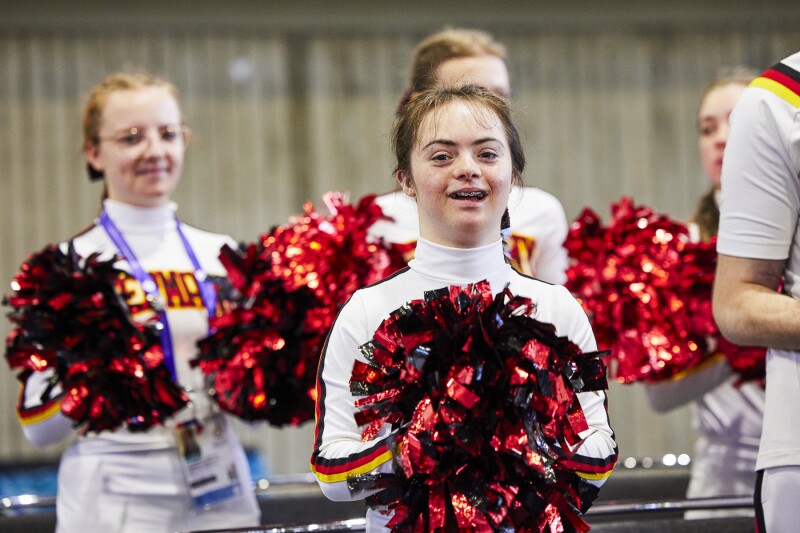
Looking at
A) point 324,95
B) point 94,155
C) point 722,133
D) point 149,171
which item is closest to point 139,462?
point 149,171

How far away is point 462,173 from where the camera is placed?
142 centimetres

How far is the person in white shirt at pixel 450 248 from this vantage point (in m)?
1.42

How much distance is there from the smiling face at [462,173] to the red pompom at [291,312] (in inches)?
27.1

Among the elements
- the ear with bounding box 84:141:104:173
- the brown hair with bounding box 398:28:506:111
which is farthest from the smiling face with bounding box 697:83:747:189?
the ear with bounding box 84:141:104:173

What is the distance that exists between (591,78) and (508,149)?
5.30 m

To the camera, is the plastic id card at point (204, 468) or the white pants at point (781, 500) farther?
the plastic id card at point (204, 468)

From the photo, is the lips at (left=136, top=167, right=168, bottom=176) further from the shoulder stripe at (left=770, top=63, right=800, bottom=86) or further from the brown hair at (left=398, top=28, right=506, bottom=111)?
the shoulder stripe at (left=770, top=63, right=800, bottom=86)

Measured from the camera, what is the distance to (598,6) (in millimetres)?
6492

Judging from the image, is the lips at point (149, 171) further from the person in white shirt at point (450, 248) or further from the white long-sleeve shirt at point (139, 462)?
the person in white shirt at point (450, 248)

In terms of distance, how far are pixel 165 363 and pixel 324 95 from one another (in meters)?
4.31

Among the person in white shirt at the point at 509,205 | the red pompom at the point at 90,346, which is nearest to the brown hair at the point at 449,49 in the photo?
the person in white shirt at the point at 509,205

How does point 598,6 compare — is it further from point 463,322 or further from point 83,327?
point 463,322

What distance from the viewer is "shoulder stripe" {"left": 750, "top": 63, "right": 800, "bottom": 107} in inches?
62.5

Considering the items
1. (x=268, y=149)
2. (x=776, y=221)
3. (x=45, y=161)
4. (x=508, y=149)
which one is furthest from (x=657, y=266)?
(x=45, y=161)
